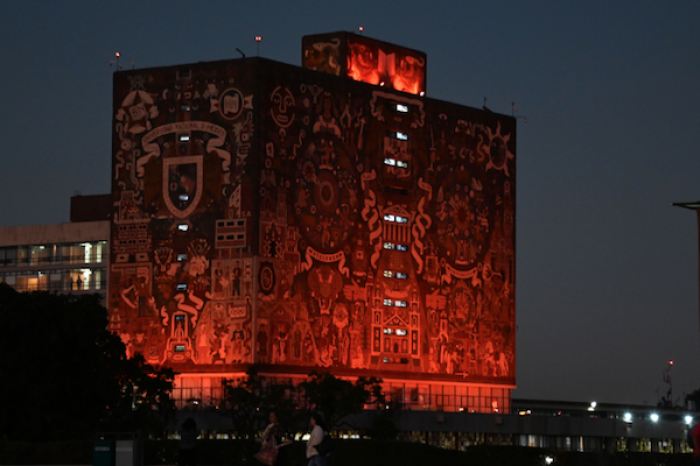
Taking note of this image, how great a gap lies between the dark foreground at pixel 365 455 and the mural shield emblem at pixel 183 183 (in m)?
44.3

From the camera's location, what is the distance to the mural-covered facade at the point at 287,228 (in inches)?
3984

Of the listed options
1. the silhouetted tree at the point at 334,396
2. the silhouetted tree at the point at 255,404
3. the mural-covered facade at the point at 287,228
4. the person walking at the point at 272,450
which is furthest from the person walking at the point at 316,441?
the mural-covered facade at the point at 287,228

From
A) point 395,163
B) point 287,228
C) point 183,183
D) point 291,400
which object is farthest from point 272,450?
point 395,163

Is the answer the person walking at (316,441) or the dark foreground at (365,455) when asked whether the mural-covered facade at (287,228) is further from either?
the person walking at (316,441)

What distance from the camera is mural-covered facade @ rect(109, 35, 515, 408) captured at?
10119cm

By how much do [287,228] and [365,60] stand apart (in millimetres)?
17635

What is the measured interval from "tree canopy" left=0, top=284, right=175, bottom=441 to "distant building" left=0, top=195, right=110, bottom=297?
45114 mm

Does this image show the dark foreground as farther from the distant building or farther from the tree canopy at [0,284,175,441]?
the distant building

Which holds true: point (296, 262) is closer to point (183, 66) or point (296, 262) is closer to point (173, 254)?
point (173, 254)

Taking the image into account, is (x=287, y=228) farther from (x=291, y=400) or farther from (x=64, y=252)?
(x=64, y=252)

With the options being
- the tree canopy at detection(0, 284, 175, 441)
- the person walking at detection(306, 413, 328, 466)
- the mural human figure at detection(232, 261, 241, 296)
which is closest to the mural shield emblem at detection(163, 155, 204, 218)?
the mural human figure at detection(232, 261, 241, 296)

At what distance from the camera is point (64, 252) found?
120875 millimetres

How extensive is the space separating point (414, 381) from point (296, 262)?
15084mm

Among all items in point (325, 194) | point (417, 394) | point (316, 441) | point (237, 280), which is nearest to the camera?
point (316, 441)
